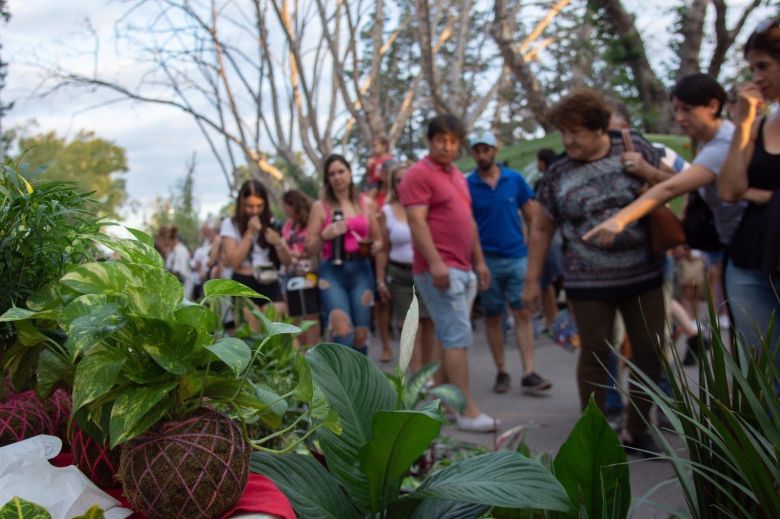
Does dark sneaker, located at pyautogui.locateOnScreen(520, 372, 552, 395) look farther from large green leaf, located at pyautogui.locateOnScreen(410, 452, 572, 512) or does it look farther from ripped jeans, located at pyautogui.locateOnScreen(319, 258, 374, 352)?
large green leaf, located at pyautogui.locateOnScreen(410, 452, 572, 512)

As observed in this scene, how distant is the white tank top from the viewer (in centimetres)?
717

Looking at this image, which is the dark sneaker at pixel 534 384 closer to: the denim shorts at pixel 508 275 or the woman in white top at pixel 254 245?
the denim shorts at pixel 508 275

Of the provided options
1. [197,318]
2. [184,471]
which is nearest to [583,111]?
[197,318]

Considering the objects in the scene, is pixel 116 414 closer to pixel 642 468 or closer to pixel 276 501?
pixel 276 501

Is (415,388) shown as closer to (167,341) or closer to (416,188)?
(416,188)

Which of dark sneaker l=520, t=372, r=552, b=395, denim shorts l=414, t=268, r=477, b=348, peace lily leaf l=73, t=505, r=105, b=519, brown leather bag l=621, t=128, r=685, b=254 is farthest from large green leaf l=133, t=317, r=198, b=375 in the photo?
dark sneaker l=520, t=372, r=552, b=395

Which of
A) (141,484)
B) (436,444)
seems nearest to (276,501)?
(141,484)

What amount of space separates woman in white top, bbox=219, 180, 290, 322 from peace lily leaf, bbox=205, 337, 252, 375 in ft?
18.5

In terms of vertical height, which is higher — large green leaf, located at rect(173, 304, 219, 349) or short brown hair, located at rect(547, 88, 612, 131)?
short brown hair, located at rect(547, 88, 612, 131)

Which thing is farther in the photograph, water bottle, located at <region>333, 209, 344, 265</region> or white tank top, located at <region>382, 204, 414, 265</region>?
white tank top, located at <region>382, 204, 414, 265</region>

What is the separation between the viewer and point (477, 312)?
1166 centimetres

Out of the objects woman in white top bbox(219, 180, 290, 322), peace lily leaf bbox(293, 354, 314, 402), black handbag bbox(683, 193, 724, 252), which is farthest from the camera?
woman in white top bbox(219, 180, 290, 322)

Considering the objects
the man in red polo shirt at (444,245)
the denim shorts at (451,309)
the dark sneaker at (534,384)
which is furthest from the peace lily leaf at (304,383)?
the dark sneaker at (534,384)

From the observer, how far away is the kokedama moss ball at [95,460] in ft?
5.95
